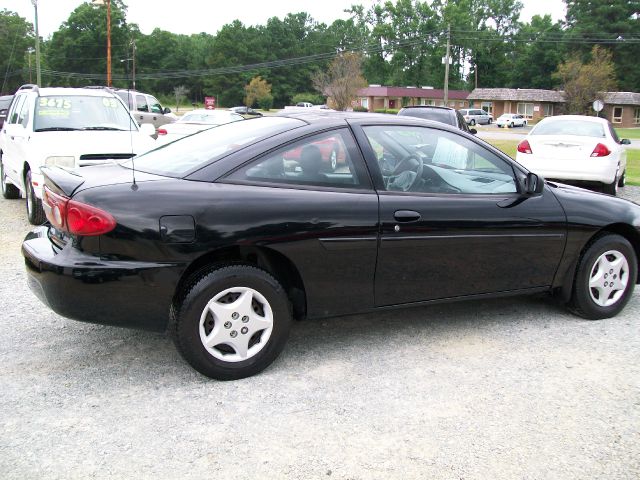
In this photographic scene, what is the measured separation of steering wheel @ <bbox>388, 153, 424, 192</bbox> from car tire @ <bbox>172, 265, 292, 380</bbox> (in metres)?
1.05

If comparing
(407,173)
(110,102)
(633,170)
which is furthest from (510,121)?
(407,173)

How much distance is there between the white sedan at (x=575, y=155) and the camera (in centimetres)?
1063

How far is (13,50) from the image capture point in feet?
302

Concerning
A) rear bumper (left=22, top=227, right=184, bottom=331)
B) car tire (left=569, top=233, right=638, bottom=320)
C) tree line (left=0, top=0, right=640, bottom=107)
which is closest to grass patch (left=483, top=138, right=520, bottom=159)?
car tire (left=569, top=233, right=638, bottom=320)

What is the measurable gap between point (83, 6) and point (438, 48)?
59649 mm

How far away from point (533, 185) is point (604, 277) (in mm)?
987

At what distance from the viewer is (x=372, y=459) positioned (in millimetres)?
2807

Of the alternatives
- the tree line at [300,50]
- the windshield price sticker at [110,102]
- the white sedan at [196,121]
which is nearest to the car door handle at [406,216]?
the windshield price sticker at [110,102]

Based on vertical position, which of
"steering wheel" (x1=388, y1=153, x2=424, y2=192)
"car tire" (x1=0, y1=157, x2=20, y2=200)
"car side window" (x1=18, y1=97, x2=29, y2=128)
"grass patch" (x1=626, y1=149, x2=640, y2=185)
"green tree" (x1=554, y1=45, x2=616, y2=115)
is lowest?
"car tire" (x1=0, y1=157, x2=20, y2=200)

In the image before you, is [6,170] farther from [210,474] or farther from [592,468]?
[592,468]

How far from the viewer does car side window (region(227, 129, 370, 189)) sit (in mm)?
3689

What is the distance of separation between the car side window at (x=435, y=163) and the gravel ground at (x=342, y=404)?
3.44 feet

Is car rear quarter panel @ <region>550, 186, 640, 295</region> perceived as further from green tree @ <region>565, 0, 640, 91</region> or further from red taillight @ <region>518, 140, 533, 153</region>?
green tree @ <region>565, 0, 640, 91</region>

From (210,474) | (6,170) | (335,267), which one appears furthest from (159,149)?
(6,170)
